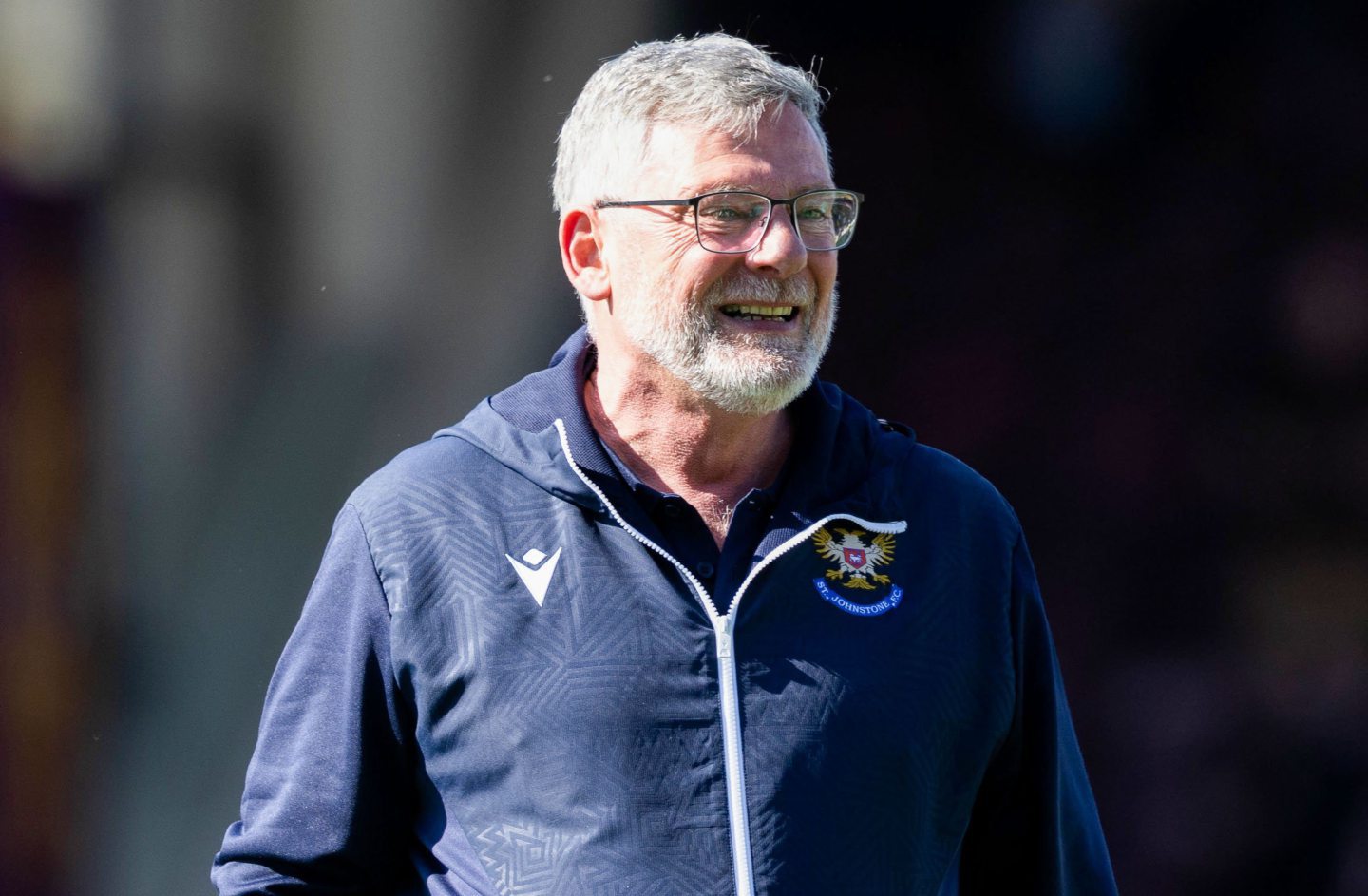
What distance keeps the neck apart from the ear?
150 mm

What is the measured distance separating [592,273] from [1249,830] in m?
2.00

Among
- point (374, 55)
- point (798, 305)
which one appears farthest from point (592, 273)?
point (374, 55)

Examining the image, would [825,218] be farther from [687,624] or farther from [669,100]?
[687,624]

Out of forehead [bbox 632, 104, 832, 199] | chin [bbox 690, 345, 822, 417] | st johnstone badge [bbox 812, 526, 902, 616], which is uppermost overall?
forehead [bbox 632, 104, 832, 199]

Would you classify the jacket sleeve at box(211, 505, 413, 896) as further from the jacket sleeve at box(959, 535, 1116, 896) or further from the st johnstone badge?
the jacket sleeve at box(959, 535, 1116, 896)

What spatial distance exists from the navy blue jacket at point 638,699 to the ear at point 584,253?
21 cm

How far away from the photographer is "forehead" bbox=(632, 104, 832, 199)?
1.95m

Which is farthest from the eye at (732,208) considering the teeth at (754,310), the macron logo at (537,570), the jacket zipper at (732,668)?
the macron logo at (537,570)

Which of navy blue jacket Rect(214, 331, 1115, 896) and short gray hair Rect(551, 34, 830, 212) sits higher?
short gray hair Rect(551, 34, 830, 212)

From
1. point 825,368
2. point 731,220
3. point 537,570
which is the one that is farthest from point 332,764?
point 825,368

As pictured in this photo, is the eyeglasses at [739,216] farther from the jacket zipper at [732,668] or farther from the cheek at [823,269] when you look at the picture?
the jacket zipper at [732,668]

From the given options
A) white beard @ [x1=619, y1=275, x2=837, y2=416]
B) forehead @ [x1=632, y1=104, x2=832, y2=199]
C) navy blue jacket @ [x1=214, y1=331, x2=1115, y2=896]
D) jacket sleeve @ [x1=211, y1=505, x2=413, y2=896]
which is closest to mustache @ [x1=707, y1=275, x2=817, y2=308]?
white beard @ [x1=619, y1=275, x2=837, y2=416]

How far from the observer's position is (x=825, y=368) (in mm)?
3113

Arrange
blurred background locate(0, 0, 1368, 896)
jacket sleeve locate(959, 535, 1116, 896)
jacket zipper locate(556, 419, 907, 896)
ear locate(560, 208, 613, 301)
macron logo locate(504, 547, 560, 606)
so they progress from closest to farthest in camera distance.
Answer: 1. jacket zipper locate(556, 419, 907, 896)
2. macron logo locate(504, 547, 560, 606)
3. jacket sleeve locate(959, 535, 1116, 896)
4. ear locate(560, 208, 613, 301)
5. blurred background locate(0, 0, 1368, 896)
